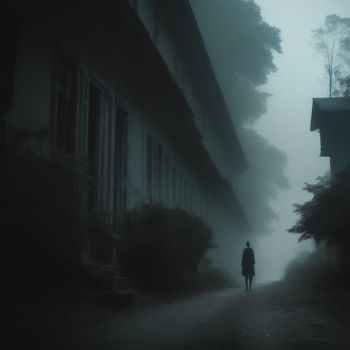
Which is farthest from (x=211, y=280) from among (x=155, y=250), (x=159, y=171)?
(x=155, y=250)

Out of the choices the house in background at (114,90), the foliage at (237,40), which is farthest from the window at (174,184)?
the foliage at (237,40)

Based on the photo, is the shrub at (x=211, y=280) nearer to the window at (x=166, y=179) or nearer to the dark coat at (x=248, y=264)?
the dark coat at (x=248, y=264)

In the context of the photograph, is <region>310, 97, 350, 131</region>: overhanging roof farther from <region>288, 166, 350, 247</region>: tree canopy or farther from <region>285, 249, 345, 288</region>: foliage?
<region>288, 166, 350, 247</region>: tree canopy

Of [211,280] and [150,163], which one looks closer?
[150,163]

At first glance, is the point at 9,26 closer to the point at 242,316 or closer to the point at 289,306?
the point at 242,316

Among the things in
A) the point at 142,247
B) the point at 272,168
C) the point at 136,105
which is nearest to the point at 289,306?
the point at 142,247

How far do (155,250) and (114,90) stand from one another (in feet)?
12.5

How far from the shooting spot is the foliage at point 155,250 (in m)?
11.8

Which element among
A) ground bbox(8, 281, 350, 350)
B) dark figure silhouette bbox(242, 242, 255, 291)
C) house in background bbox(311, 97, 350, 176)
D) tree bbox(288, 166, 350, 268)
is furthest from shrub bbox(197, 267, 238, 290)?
house in background bbox(311, 97, 350, 176)

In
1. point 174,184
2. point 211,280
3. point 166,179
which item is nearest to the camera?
point 211,280

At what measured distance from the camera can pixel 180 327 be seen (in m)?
6.82

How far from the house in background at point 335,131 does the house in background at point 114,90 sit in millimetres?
6251

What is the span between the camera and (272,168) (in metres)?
49.7

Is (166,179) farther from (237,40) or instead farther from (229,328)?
(237,40)
